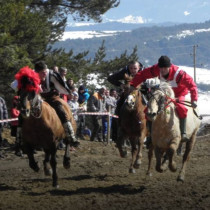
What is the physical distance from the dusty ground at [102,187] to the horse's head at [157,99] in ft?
4.53

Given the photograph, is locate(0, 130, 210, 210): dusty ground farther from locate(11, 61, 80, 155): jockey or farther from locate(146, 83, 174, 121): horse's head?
locate(146, 83, 174, 121): horse's head

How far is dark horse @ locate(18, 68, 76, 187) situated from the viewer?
977cm

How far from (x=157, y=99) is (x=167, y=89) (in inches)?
23.8

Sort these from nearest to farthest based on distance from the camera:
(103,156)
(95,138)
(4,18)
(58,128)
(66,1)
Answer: (58,128)
(103,156)
(95,138)
(4,18)
(66,1)

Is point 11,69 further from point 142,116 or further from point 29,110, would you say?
point 29,110

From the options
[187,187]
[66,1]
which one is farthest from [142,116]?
[66,1]

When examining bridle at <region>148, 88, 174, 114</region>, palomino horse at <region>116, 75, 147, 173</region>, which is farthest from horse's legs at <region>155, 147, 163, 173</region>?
palomino horse at <region>116, 75, 147, 173</region>

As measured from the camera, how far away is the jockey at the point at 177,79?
10.4m

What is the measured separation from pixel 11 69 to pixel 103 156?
8.92m

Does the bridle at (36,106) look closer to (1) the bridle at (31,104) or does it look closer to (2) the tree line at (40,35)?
(1) the bridle at (31,104)

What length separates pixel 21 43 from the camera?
25.8 m

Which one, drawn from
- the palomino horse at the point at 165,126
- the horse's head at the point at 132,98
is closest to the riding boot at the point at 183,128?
the palomino horse at the point at 165,126

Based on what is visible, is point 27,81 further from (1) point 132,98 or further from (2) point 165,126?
(1) point 132,98

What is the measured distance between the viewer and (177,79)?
35.4 ft
